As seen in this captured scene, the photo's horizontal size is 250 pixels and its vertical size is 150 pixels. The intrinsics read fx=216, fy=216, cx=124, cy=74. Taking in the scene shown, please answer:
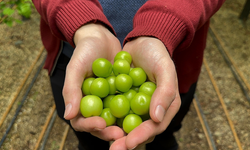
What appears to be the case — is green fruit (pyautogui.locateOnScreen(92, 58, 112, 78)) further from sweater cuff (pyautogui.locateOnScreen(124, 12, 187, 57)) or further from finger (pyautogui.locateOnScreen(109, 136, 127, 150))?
finger (pyautogui.locateOnScreen(109, 136, 127, 150))

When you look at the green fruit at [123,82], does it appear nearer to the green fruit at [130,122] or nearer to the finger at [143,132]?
the green fruit at [130,122]

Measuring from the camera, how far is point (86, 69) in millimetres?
1494

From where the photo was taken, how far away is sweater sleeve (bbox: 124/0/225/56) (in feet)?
4.98

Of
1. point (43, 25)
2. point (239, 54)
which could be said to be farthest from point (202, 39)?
point (239, 54)

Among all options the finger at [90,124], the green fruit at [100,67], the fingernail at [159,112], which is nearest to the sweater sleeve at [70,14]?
the green fruit at [100,67]

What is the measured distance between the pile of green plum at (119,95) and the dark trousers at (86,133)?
55 centimetres

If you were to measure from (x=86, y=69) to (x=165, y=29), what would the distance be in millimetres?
623

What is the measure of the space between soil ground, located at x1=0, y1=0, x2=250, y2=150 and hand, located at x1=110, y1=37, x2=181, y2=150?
1.64 m

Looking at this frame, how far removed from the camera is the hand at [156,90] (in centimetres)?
120

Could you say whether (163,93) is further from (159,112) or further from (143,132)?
(143,132)

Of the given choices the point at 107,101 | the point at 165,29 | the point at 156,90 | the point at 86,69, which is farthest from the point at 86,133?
the point at 165,29

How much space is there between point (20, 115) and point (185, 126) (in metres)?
2.17

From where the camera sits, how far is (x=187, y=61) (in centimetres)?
193

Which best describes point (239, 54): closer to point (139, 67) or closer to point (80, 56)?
point (139, 67)
